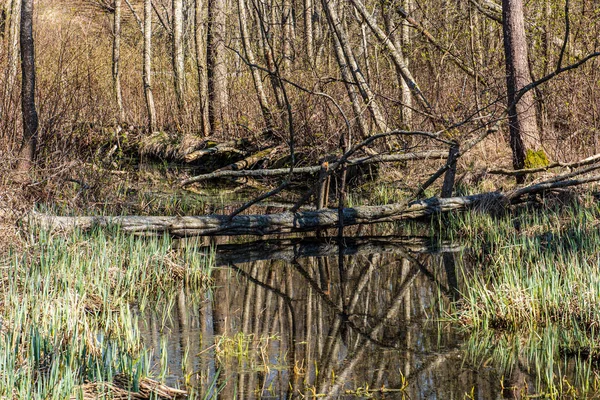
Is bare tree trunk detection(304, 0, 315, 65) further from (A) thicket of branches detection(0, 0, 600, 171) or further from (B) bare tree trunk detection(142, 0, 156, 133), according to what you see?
(B) bare tree trunk detection(142, 0, 156, 133)

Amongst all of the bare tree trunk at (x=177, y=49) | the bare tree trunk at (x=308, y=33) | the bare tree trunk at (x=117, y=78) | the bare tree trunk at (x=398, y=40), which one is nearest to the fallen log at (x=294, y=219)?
the bare tree trunk at (x=398, y=40)

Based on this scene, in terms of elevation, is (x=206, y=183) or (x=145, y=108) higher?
(x=145, y=108)

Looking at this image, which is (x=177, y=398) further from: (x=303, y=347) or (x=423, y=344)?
(x=423, y=344)

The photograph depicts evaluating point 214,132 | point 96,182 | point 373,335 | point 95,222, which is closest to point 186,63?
point 214,132

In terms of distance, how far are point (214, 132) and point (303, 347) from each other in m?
13.4

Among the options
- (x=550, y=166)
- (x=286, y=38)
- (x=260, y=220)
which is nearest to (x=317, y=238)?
(x=260, y=220)

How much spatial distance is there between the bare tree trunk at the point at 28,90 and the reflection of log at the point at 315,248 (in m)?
2.58

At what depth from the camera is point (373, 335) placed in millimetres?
5562

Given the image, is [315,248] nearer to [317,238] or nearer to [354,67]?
[317,238]

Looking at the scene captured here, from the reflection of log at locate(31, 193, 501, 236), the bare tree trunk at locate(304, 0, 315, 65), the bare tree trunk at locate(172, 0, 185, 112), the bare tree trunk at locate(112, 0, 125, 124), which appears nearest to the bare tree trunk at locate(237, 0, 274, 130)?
the bare tree trunk at locate(304, 0, 315, 65)

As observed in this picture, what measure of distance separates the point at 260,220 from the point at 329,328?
357 cm

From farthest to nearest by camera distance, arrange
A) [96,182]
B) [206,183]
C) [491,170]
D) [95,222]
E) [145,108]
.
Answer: [145,108], [206,183], [491,170], [96,182], [95,222]

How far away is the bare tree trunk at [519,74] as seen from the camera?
36.5ft

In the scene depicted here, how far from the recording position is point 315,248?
369 inches
